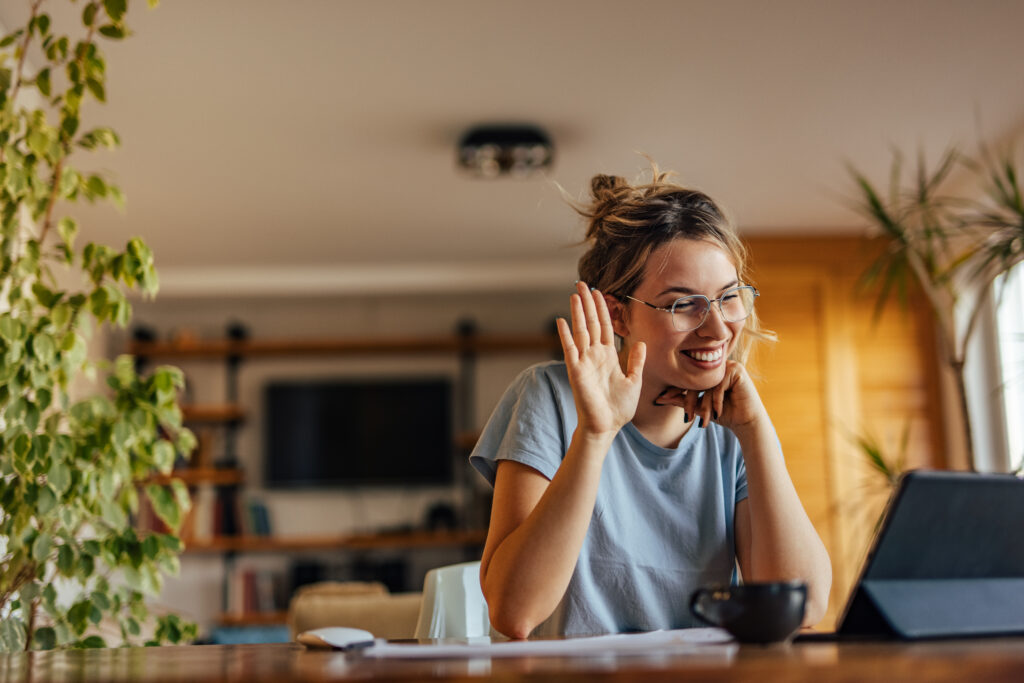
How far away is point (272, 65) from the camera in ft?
11.0

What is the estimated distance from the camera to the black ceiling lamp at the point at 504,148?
3.95 metres

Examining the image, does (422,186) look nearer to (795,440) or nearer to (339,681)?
(795,440)

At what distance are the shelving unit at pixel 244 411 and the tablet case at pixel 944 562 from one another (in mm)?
5254

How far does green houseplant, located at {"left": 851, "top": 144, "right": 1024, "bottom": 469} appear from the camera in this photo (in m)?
3.17

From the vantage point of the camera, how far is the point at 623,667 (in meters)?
0.71

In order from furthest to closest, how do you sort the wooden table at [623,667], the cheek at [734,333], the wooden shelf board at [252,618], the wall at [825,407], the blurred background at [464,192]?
the wooden shelf board at [252,618]
the wall at [825,407]
the blurred background at [464,192]
the cheek at [734,333]
the wooden table at [623,667]

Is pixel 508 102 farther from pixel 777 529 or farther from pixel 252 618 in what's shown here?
pixel 252 618

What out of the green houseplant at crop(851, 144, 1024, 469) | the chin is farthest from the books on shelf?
→ the chin

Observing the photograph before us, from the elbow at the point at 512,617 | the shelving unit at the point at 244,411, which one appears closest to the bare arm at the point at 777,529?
the elbow at the point at 512,617

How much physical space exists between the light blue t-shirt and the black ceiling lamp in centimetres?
263

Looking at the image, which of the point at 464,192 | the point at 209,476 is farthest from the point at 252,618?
the point at 464,192

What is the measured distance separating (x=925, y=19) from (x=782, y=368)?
8.94 ft

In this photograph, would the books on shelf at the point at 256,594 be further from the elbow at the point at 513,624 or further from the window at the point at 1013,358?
the elbow at the point at 513,624

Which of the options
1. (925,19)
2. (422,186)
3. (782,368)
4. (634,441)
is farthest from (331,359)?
(634,441)
